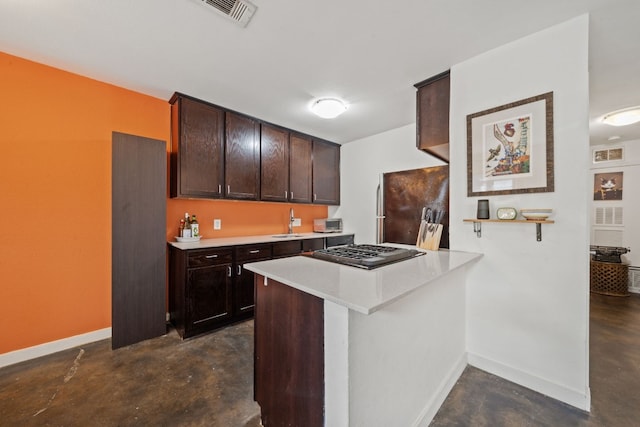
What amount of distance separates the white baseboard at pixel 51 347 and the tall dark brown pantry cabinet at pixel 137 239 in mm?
317

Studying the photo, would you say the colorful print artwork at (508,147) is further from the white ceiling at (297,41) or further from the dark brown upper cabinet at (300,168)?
the dark brown upper cabinet at (300,168)

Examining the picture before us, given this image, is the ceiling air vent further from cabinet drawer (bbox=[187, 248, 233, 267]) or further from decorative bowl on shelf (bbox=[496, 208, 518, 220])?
decorative bowl on shelf (bbox=[496, 208, 518, 220])

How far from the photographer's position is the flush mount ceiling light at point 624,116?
2785 millimetres

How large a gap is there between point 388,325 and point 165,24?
2296mm

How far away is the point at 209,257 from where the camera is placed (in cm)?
250

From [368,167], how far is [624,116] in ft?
9.74

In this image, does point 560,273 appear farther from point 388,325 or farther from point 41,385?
point 41,385

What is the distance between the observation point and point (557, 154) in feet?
5.29

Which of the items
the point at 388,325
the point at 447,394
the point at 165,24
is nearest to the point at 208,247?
the point at 165,24

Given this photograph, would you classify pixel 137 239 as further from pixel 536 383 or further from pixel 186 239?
pixel 536 383

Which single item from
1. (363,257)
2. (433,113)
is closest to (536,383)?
(363,257)

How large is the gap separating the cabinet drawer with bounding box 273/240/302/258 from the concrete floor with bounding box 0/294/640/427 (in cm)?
108

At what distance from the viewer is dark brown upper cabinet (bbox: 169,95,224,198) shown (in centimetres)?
260

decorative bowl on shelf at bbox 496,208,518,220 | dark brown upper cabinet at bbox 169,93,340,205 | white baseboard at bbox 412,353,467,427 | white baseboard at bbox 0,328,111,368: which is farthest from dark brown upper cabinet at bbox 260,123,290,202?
white baseboard at bbox 412,353,467,427
